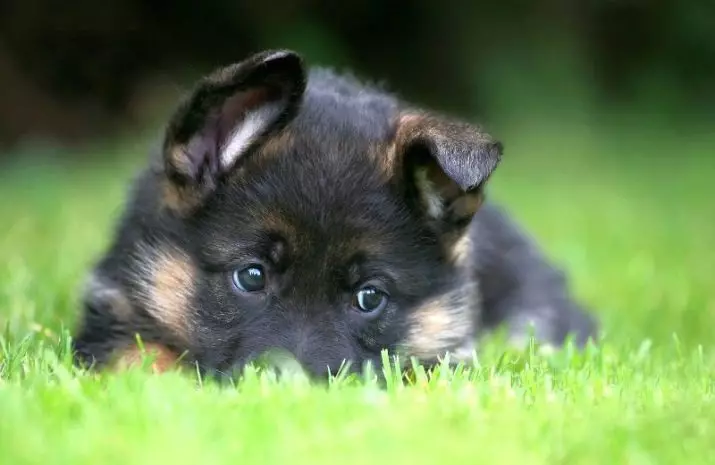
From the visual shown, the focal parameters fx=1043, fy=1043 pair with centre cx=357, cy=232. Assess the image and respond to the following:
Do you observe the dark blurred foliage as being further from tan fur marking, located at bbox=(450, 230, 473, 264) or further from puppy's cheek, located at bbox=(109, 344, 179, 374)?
puppy's cheek, located at bbox=(109, 344, 179, 374)

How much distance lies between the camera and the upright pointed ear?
133 inches

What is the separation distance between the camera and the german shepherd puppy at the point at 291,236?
3.43 m

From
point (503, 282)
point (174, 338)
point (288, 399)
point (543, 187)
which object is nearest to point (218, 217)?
point (174, 338)

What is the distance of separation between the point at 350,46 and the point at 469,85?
166 centimetres

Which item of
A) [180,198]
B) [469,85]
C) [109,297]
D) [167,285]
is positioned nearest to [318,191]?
[180,198]

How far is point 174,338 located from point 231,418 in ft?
3.93

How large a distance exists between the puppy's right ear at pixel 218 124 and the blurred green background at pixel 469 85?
3884 millimetres

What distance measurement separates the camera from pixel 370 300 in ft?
11.8

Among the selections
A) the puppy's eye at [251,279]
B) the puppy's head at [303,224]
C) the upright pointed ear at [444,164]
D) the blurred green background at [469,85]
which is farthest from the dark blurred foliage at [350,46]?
the puppy's eye at [251,279]

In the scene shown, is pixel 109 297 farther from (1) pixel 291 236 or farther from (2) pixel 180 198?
(1) pixel 291 236

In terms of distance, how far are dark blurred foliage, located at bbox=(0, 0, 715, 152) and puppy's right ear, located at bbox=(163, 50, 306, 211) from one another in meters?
8.42

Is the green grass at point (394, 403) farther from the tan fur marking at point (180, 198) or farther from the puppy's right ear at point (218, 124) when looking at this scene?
the puppy's right ear at point (218, 124)

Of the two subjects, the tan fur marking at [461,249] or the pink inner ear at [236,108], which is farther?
the tan fur marking at [461,249]

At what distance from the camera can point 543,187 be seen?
33.9 ft
